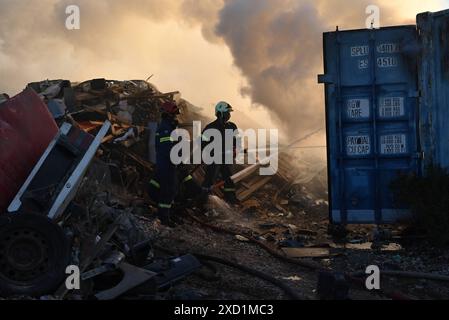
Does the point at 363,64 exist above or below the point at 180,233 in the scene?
above

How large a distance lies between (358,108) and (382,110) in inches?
12.4

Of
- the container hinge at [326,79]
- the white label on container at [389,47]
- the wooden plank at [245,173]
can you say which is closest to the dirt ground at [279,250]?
the wooden plank at [245,173]

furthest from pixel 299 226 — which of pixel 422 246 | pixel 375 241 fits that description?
pixel 422 246

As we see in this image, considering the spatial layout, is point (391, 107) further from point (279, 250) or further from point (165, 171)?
point (165, 171)

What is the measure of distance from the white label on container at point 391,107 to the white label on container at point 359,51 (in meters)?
0.66

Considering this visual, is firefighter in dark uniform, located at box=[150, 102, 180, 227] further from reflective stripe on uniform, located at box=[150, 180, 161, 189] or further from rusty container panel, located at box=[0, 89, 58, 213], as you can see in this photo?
rusty container panel, located at box=[0, 89, 58, 213]

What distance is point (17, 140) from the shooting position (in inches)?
193

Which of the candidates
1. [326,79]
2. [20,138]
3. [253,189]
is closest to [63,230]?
[20,138]

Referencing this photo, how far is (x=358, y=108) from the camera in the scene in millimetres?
7320

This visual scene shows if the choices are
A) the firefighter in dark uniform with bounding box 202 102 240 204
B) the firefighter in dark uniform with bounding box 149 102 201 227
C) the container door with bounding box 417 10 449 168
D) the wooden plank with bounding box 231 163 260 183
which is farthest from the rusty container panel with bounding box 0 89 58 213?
the wooden plank with bounding box 231 163 260 183

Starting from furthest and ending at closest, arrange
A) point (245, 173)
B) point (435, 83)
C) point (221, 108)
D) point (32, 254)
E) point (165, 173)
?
point (245, 173), point (221, 108), point (165, 173), point (435, 83), point (32, 254)
